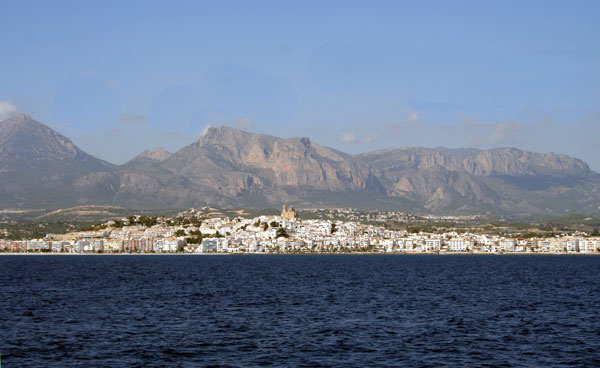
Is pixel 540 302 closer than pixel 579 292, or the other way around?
pixel 540 302

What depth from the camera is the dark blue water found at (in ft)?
131

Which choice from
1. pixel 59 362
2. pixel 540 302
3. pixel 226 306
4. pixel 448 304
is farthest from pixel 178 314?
pixel 540 302

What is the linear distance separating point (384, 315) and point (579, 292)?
34112 millimetres

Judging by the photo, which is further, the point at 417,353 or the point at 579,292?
the point at 579,292

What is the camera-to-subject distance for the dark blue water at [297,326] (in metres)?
39.9

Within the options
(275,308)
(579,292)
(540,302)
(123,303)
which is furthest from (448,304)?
(123,303)

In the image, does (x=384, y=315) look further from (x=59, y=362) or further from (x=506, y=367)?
(x=59, y=362)

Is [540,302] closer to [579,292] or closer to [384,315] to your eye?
[579,292]

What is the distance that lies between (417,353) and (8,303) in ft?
135

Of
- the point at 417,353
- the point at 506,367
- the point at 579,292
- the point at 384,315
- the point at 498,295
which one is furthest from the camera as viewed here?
the point at 579,292

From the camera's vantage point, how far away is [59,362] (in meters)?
38.3

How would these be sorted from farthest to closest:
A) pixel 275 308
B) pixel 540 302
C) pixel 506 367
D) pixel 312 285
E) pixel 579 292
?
pixel 312 285, pixel 579 292, pixel 540 302, pixel 275 308, pixel 506 367

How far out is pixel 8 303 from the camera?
6644cm

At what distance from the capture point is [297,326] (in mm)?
51656
